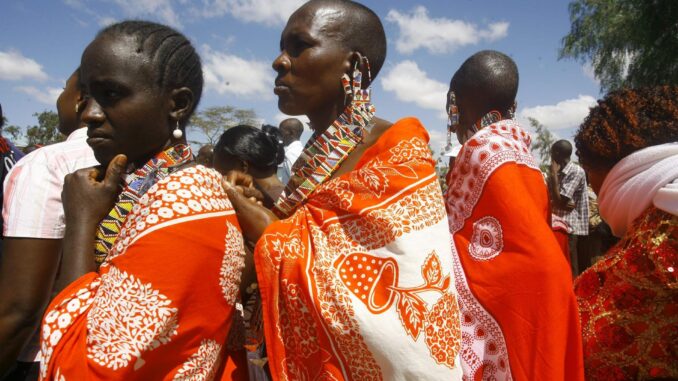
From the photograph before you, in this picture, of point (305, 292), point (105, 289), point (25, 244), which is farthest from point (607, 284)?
point (25, 244)

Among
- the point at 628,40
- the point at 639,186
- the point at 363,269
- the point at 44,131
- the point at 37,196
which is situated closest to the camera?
the point at 363,269

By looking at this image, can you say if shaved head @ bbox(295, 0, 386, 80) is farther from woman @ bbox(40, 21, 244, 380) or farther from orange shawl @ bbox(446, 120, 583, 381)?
orange shawl @ bbox(446, 120, 583, 381)

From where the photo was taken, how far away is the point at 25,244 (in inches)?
70.3

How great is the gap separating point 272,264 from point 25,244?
0.93 m

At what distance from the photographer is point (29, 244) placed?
1789mm

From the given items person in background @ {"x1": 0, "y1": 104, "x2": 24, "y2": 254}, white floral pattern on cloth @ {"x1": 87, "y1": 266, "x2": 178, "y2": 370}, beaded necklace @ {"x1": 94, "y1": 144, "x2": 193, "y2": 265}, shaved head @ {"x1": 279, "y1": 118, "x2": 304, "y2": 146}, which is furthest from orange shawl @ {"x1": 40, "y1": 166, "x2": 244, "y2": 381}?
shaved head @ {"x1": 279, "y1": 118, "x2": 304, "y2": 146}

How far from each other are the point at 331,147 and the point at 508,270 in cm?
93

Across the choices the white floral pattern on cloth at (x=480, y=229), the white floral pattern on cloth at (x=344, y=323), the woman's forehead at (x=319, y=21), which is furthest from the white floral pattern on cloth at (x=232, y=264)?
the white floral pattern on cloth at (x=480, y=229)

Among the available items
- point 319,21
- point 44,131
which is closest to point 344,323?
point 319,21

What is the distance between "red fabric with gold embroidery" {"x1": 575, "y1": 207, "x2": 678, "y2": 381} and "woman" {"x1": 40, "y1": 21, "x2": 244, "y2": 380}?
4.94 feet

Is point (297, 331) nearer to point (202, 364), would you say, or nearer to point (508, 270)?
point (202, 364)

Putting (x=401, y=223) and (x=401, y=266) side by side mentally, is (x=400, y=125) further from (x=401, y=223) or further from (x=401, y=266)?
(x=401, y=266)

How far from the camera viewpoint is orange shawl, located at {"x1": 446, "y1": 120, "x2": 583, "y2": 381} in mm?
2045

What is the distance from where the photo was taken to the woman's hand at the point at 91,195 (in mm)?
1629
